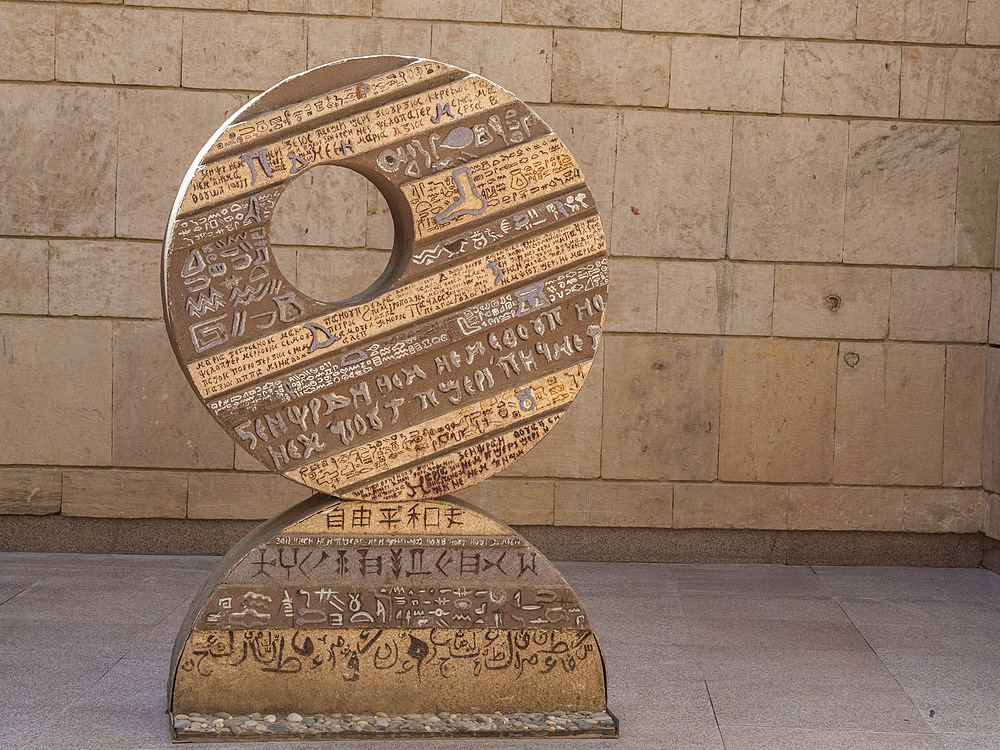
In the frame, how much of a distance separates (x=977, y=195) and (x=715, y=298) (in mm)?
1231

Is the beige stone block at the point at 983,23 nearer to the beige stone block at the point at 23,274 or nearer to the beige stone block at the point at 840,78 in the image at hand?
the beige stone block at the point at 840,78

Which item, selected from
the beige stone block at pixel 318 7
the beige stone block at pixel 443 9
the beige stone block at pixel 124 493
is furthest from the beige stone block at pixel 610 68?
the beige stone block at pixel 124 493

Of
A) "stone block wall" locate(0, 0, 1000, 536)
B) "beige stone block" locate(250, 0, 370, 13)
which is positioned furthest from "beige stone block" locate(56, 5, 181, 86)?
"beige stone block" locate(250, 0, 370, 13)

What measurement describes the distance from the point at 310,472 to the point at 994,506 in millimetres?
3348

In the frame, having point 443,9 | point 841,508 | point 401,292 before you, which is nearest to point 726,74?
point 443,9

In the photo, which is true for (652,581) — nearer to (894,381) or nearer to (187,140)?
(894,381)

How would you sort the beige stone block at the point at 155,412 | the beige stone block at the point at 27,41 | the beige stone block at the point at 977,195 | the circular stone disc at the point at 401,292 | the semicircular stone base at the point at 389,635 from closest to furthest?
the circular stone disc at the point at 401,292 < the semicircular stone base at the point at 389,635 < the beige stone block at the point at 27,41 < the beige stone block at the point at 155,412 < the beige stone block at the point at 977,195

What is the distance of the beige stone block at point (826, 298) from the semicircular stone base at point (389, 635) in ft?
7.82

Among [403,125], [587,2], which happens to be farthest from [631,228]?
[403,125]

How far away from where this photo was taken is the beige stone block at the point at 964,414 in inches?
195

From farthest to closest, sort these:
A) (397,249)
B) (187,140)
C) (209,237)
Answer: (187,140)
(397,249)
(209,237)

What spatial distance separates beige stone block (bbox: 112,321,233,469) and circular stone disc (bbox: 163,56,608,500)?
2147 millimetres

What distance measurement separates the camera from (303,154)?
2.73 m

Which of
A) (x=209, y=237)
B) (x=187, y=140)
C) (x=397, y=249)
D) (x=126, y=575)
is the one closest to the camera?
(x=209, y=237)
